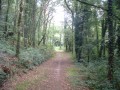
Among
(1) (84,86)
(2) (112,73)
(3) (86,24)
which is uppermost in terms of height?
(3) (86,24)

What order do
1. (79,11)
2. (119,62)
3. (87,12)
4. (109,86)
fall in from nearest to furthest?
(109,86) < (119,62) < (87,12) < (79,11)

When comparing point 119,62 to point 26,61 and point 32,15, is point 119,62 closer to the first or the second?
point 26,61

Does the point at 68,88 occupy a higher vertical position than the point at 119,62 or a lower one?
lower

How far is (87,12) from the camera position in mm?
24609

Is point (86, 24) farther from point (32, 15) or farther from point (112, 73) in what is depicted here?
point (112, 73)

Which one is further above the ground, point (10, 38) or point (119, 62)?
point (10, 38)

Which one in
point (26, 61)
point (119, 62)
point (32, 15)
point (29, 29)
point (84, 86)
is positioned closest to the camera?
point (84, 86)

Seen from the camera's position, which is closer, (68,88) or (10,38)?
(68,88)

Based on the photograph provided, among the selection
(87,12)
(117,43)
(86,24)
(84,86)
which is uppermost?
(87,12)

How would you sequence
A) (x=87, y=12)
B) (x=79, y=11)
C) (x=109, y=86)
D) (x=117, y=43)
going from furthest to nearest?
1. (x=79, y=11)
2. (x=87, y=12)
3. (x=117, y=43)
4. (x=109, y=86)

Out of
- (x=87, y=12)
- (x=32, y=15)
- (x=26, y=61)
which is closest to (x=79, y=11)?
(x=87, y=12)

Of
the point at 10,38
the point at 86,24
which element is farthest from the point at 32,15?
the point at 86,24

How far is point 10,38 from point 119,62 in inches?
688

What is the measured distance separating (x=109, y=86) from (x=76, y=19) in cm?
1786
